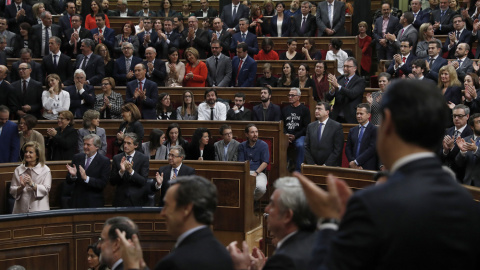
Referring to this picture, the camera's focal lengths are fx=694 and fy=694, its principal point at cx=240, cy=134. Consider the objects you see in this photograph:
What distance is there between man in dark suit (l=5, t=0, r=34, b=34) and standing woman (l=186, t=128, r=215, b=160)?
179 inches

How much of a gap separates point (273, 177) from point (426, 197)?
20.6 ft

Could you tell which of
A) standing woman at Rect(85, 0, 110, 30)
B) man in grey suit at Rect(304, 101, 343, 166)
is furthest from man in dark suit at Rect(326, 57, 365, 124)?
standing woman at Rect(85, 0, 110, 30)

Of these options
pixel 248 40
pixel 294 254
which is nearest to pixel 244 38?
pixel 248 40

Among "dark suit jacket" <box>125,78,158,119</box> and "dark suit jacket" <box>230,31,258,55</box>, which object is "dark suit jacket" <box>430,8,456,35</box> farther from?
"dark suit jacket" <box>125,78,158,119</box>

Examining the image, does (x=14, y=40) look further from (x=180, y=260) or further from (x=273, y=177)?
(x=180, y=260)

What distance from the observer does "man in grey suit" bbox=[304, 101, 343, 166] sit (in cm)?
724

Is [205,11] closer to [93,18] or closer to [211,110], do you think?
[93,18]

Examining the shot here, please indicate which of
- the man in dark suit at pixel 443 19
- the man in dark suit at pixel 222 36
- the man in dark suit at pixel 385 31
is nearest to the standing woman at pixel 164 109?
the man in dark suit at pixel 222 36

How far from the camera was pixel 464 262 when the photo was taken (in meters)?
1.39

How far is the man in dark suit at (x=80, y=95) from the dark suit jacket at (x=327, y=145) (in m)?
2.74

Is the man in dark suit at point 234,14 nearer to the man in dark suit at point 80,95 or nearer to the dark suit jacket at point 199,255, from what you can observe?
the man in dark suit at point 80,95

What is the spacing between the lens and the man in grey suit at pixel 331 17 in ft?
34.8

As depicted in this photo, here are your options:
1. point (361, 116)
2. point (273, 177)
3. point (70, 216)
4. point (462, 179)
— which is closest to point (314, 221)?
→ point (70, 216)

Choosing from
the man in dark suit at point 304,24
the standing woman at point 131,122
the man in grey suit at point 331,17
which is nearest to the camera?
the standing woman at point 131,122
